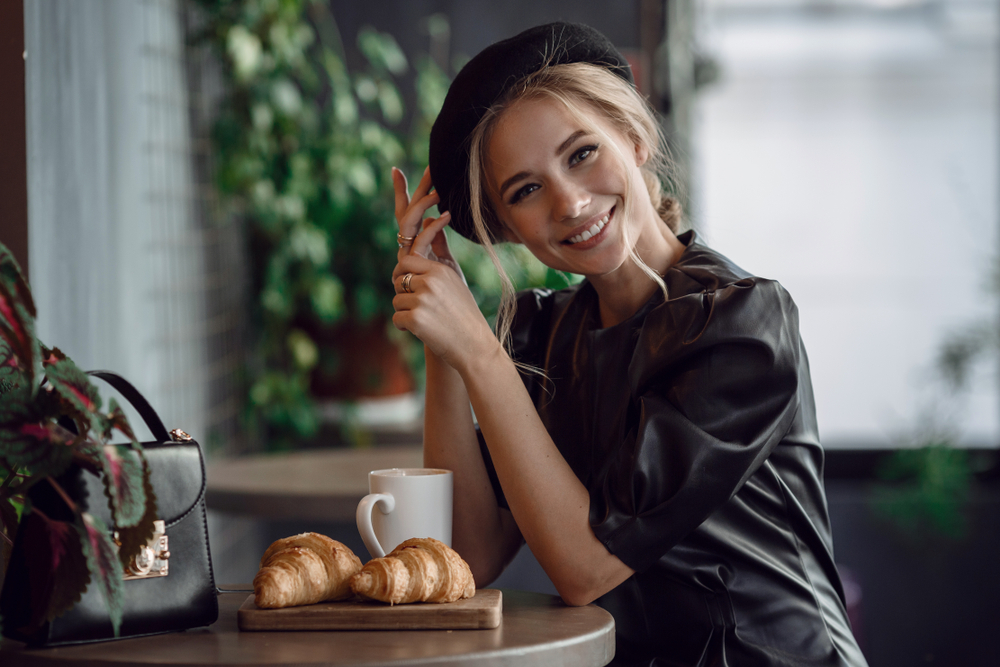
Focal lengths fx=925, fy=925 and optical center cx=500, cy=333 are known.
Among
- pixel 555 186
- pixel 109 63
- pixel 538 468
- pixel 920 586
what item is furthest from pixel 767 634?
pixel 920 586

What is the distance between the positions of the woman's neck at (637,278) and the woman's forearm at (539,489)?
24 cm

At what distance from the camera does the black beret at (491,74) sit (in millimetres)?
1121

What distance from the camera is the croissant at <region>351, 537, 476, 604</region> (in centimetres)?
85

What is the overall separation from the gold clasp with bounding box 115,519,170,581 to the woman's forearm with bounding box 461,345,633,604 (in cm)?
36

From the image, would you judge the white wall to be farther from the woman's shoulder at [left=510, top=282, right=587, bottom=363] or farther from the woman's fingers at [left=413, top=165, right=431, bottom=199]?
the woman's shoulder at [left=510, top=282, right=587, bottom=363]

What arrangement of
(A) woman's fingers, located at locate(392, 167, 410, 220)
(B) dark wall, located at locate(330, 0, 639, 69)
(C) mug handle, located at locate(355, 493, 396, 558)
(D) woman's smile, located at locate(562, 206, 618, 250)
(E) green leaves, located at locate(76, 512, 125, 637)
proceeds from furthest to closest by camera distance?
1. (B) dark wall, located at locate(330, 0, 639, 69)
2. (A) woman's fingers, located at locate(392, 167, 410, 220)
3. (D) woman's smile, located at locate(562, 206, 618, 250)
4. (C) mug handle, located at locate(355, 493, 396, 558)
5. (E) green leaves, located at locate(76, 512, 125, 637)

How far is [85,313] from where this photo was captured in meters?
1.58

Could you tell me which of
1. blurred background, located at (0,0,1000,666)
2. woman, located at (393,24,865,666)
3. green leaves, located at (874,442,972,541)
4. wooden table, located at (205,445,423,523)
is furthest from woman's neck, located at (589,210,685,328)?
green leaves, located at (874,442,972,541)

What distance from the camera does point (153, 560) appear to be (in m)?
0.81

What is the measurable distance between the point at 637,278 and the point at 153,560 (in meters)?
0.69

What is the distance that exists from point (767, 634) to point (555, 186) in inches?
22.6

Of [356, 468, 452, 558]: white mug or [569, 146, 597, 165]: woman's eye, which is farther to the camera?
[569, 146, 597, 165]: woman's eye

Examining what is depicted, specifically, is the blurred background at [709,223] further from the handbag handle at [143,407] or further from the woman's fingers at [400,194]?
the handbag handle at [143,407]

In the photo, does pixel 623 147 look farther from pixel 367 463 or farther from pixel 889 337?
pixel 889 337
